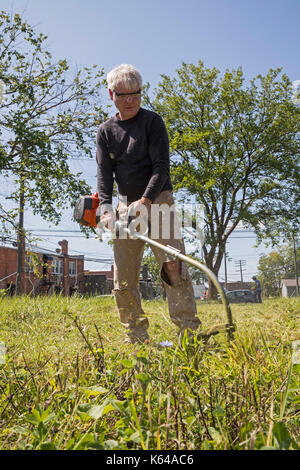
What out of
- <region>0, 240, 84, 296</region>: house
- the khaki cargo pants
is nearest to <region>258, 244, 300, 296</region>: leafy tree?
<region>0, 240, 84, 296</region>: house

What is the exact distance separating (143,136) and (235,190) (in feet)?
81.7

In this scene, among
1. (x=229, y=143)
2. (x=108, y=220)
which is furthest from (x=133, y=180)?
(x=229, y=143)

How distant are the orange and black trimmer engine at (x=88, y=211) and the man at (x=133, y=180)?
4.8 inches

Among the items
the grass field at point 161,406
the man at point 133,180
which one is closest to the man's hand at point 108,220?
the man at point 133,180

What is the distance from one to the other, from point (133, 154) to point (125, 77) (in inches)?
23.9

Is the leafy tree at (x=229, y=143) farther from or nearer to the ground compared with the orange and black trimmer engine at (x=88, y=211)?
farther from the ground

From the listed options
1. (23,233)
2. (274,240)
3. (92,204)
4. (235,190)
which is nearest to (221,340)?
(92,204)

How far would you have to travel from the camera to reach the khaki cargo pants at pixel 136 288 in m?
2.92

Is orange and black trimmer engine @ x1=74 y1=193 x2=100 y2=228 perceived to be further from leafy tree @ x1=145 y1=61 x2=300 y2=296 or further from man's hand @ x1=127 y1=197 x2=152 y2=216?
leafy tree @ x1=145 y1=61 x2=300 y2=296

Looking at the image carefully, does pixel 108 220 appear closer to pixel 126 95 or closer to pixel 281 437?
pixel 126 95

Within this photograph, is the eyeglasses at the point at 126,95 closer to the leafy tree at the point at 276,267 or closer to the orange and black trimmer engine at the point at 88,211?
the orange and black trimmer engine at the point at 88,211

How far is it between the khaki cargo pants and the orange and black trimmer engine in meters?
0.23

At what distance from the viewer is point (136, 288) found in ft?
10.7
